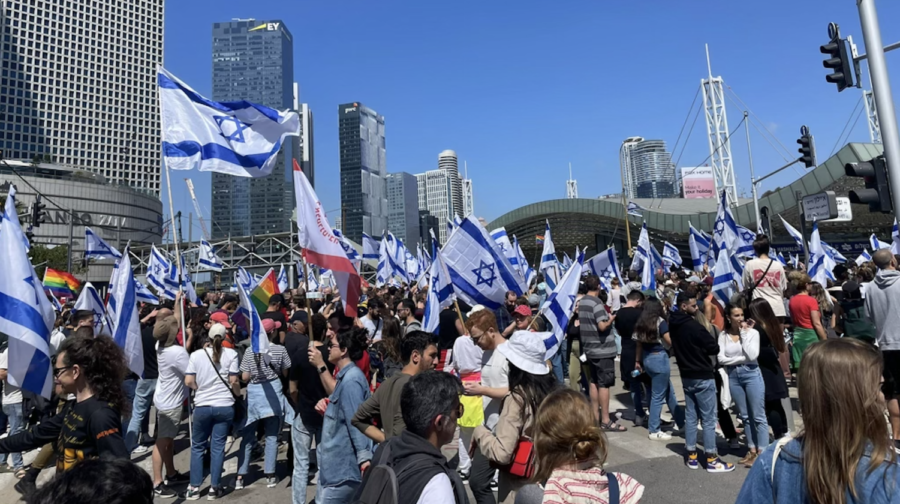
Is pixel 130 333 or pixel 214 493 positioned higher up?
pixel 130 333

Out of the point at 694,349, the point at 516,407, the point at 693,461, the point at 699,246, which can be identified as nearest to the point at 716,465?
the point at 693,461

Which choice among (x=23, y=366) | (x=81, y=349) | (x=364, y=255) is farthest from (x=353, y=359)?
(x=364, y=255)

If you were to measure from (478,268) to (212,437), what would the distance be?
370 centimetres

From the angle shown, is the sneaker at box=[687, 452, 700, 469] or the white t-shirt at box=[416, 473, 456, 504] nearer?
the white t-shirt at box=[416, 473, 456, 504]

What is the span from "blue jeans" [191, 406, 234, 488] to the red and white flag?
5.93 ft

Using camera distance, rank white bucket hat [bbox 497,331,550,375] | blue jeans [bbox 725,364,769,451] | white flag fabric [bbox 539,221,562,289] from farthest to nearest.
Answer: white flag fabric [bbox 539,221,562,289] → blue jeans [bbox 725,364,769,451] → white bucket hat [bbox 497,331,550,375]

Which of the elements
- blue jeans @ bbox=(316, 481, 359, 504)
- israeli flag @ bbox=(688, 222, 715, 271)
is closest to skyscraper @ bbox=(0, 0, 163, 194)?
israeli flag @ bbox=(688, 222, 715, 271)

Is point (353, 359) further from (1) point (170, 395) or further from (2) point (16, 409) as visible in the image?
(2) point (16, 409)

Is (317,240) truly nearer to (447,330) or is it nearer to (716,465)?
(447,330)

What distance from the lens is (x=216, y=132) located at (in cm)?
684

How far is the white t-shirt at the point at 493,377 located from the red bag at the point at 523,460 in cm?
117

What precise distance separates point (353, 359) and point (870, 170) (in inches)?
278

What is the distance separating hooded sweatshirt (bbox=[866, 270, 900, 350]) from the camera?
573cm

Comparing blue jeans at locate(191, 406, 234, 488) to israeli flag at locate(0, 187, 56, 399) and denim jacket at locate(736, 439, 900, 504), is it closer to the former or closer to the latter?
israeli flag at locate(0, 187, 56, 399)
